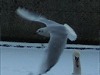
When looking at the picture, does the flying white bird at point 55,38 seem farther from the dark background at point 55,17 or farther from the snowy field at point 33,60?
the dark background at point 55,17

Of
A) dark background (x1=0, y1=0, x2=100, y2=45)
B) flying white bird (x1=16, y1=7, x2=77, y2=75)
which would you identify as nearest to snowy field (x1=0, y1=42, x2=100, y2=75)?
dark background (x1=0, y1=0, x2=100, y2=45)

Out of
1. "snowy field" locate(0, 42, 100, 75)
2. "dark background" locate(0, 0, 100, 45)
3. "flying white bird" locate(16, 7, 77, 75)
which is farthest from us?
"dark background" locate(0, 0, 100, 45)

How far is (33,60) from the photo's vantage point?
3.20 metres

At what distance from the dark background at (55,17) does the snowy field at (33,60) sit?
0.71 feet

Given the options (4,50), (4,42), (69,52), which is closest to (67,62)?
(69,52)

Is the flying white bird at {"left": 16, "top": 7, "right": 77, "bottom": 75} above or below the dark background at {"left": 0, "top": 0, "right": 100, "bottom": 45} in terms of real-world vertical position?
below

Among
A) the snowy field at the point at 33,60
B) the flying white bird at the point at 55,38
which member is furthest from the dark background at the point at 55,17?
the flying white bird at the point at 55,38

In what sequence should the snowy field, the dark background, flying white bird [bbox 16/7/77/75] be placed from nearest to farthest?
flying white bird [bbox 16/7/77/75], the snowy field, the dark background

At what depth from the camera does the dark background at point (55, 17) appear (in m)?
4.20

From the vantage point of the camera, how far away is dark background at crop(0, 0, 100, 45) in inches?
165

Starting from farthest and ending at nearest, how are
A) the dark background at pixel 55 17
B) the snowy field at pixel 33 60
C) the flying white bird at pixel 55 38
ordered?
the dark background at pixel 55 17 < the snowy field at pixel 33 60 < the flying white bird at pixel 55 38

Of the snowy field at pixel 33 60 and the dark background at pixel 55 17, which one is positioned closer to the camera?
the snowy field at pixel 33 60

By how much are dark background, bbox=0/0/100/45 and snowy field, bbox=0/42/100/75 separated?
8.5 inches

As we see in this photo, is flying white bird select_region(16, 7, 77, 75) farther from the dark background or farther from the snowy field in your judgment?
the dark background
